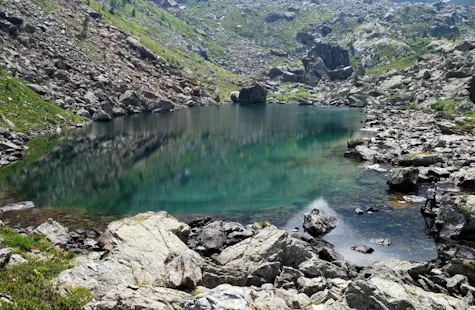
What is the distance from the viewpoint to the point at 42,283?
54.4ft

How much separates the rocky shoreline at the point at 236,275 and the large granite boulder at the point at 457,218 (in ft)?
12.3

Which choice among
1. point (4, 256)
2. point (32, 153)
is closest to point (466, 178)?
point (4, 256)

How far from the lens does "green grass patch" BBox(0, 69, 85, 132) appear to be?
79.6 meters

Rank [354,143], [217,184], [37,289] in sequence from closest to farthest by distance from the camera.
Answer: [37,289] → [217,184] → [354,143]

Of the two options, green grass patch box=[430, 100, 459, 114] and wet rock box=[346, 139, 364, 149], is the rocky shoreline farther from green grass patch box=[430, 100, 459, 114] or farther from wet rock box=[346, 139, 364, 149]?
green grass patch box=[430, 100, 459, 114]

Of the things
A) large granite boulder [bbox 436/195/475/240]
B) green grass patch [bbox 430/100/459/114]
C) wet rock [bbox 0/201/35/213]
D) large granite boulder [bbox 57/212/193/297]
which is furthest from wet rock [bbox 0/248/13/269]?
green grass patch [bbox 430/100/459/114]

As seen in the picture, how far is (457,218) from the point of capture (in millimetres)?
33219

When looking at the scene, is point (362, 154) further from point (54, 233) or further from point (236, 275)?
point (54, 233)

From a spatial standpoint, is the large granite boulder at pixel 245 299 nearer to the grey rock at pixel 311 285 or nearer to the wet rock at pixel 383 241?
the grey rock at pixel 311 285

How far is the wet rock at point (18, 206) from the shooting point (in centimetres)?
4034

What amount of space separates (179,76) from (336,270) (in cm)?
17996

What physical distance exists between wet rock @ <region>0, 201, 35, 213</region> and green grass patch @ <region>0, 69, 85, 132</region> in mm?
38729

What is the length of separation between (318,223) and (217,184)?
20906mm

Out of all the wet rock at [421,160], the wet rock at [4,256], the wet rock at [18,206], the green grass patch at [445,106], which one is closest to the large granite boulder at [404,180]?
the wet rock at [421,160]
